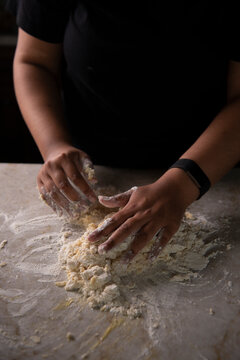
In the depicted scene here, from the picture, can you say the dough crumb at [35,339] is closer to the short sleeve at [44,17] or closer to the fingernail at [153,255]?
the fingernail at [153,255]

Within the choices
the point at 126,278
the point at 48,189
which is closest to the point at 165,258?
the point at 126,278

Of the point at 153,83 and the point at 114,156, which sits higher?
the point at 153,83

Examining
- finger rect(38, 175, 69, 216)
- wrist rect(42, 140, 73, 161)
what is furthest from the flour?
wrist rect(42, 140, 73, 161)

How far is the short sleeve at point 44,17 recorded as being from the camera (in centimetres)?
114

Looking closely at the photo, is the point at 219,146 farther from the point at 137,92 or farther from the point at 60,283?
the point at 60,283

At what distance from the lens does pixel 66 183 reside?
1.09m

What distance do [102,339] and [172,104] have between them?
0.76 meters

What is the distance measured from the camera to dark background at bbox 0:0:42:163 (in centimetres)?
235

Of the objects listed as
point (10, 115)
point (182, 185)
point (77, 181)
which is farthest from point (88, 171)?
point (10, 115)

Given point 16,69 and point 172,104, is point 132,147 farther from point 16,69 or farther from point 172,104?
point 16,69

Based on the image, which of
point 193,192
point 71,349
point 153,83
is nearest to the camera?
point 71,349

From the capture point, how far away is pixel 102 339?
796 mm

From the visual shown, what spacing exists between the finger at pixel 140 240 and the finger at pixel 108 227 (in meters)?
0.05

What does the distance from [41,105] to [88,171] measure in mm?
303
